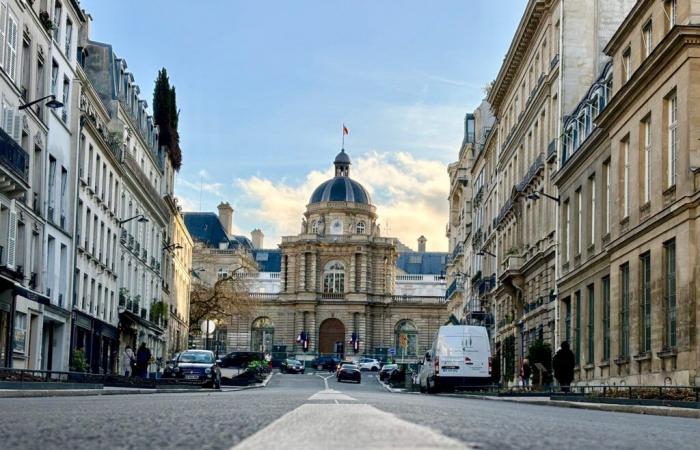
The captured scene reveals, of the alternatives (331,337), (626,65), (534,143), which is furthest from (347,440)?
(331,337)

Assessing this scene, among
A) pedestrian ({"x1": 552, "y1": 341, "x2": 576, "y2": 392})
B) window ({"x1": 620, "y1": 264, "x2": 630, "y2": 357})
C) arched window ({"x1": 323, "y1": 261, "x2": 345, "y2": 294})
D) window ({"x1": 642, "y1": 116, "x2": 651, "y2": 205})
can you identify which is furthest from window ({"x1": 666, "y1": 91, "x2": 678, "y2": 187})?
arched window ({"x1": 323, "y1": 261, "x2": 345, "y2": 294})

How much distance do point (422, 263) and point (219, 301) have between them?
75.9 meters

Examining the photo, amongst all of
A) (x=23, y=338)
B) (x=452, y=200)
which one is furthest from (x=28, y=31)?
(x=452, y=200)

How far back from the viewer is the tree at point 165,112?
7281 centimetres

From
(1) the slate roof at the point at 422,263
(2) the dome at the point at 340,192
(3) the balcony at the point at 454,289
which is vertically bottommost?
(3) the balcony at the point at 454,289

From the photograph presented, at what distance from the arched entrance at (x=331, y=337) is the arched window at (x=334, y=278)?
3760mm

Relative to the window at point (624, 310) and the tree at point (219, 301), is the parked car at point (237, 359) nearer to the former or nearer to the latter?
the tree at point (219, 301)

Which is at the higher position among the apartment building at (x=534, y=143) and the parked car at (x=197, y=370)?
the apartment building at (x=534, y=143)

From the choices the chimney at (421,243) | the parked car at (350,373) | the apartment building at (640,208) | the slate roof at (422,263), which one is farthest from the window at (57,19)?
the chimney at (421,243)

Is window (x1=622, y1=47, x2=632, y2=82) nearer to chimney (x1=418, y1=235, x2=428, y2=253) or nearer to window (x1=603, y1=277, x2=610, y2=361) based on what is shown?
window (x1=603, y1=277, x2=610, y2=361)

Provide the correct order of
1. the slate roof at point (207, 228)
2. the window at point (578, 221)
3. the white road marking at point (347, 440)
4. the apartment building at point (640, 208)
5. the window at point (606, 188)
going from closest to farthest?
the white road marking at point (347, 440) < the apartment building at point (640, 208) < the window at point (606, 188) < the window at point (578, 221) < the slate roof at point (207, 228)

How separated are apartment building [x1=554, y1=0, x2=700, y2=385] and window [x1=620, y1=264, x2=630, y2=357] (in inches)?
1.7

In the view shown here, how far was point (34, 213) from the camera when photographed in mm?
38875

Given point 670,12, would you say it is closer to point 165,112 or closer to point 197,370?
point 197,370
